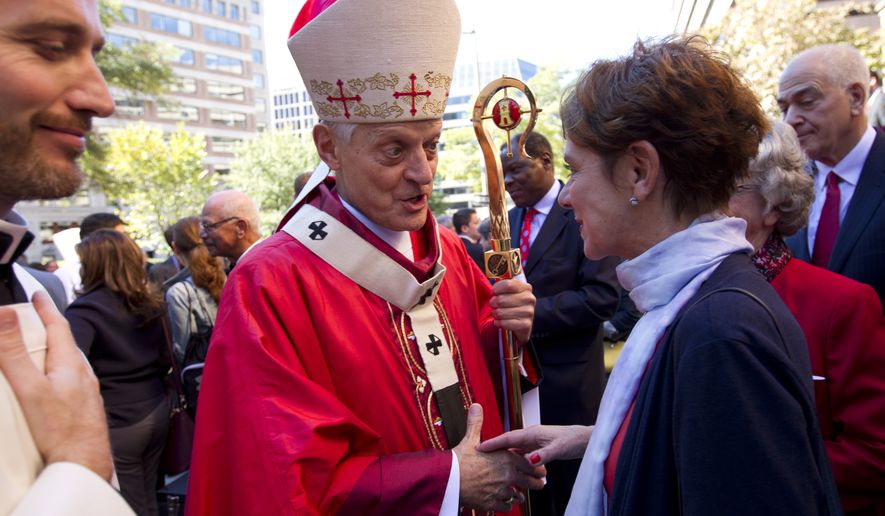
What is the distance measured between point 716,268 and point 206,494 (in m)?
1.41

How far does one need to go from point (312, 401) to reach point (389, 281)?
52 cm

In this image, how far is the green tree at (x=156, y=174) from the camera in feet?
112

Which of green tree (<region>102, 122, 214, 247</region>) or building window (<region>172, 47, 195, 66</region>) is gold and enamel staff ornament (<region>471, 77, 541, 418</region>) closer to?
green tree (<region>102, 122, 214, 247</region>)

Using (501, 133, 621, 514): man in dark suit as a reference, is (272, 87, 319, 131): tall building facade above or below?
above

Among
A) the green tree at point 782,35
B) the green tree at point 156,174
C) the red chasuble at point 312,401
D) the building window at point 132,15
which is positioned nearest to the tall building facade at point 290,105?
the building window at point 132,15

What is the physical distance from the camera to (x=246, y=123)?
204 ft

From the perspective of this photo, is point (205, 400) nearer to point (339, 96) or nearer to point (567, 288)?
point (339, 96)

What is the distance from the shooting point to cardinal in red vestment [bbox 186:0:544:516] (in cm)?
181

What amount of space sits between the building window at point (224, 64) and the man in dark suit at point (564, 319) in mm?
60966

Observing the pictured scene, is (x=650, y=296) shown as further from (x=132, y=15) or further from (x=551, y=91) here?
(x=132, y=15)

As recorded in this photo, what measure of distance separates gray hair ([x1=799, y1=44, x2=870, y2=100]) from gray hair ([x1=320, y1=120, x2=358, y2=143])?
7.76 feet

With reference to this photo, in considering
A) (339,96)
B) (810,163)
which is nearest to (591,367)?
(810,163)

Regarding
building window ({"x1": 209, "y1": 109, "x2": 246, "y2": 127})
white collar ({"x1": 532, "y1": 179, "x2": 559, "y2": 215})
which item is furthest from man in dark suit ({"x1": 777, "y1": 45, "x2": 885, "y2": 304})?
building window ({"x1": 209, "y1": 109, "x2": 246, "y2": 127})

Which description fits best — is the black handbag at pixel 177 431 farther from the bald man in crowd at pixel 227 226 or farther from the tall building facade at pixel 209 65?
the tall building facade at pixel 209 65
